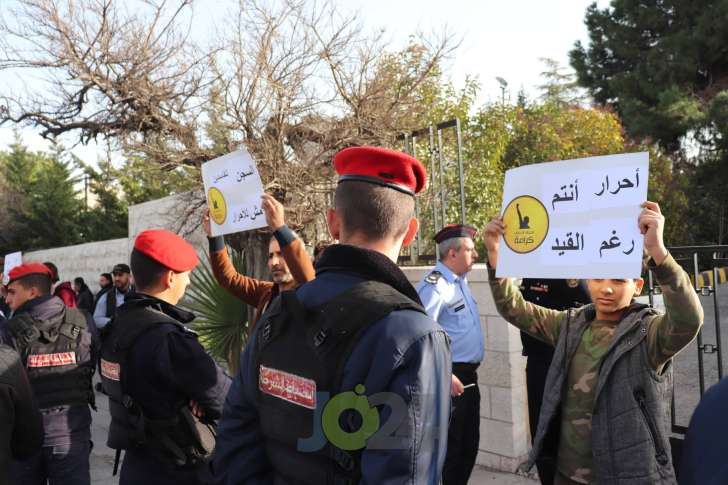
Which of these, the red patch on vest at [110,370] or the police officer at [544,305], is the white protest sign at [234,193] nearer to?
the red patch on vest at [110,370]

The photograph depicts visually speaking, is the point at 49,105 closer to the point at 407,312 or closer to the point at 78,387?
the point at 78,387

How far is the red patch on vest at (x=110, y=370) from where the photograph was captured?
2641 mm

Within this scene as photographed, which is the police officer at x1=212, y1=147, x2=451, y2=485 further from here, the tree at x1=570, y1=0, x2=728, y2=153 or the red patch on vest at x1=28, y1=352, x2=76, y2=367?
the tree at x1=570, y1=0, x2=728, y2=153

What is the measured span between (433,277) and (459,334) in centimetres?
42

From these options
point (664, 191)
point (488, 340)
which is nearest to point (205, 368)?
point (488, 340)

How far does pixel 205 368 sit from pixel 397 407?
1.38 meters

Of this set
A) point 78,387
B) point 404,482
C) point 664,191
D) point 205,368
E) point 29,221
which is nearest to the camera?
point 404,482

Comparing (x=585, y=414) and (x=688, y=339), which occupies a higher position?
(x=688, y=339)

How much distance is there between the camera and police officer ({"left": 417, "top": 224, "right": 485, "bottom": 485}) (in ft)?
13.6

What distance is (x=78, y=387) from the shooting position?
3.92 meters

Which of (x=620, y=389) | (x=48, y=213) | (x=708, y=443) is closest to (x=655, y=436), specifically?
(x=620, y=389)

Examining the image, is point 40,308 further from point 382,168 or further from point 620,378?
point 620,378

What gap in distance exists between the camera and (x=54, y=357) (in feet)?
12.8

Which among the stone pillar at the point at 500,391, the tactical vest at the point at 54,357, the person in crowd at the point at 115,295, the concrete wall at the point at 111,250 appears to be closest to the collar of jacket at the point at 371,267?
the tactical vest at the point at 54,357
